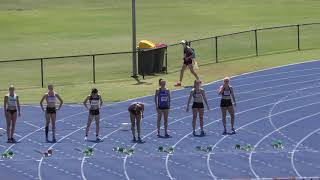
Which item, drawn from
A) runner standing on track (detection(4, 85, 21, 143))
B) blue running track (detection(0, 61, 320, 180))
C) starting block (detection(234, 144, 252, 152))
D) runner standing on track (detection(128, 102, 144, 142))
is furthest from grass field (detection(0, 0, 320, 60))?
starting block (detection(234, 144, 252, 152))

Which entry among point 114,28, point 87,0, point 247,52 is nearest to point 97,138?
point 247,52

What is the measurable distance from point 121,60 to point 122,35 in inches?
404

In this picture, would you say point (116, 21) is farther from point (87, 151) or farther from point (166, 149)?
point (87, 151)

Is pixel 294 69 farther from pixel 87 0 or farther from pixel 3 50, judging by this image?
pixel 87 0

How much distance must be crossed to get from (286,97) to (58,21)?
3543 centimetres

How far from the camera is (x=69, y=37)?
181 ft

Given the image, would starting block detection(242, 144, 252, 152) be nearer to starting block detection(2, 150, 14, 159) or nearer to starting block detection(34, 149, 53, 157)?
starting block detection(34, 149, 53, 157)

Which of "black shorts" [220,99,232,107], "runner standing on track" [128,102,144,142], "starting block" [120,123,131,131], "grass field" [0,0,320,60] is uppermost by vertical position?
"grass field" [0,0,320,60]

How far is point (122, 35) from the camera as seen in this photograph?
55.1m

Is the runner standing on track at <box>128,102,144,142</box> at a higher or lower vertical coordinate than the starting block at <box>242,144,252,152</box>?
higher

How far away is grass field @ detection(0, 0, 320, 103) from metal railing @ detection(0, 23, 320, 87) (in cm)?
5

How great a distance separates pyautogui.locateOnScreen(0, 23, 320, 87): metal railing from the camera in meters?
39.2

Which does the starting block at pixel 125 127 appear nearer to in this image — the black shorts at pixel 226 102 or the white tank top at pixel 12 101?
A: the black shorts at pixel 226 102

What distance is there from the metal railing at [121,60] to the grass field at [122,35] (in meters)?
0.05
